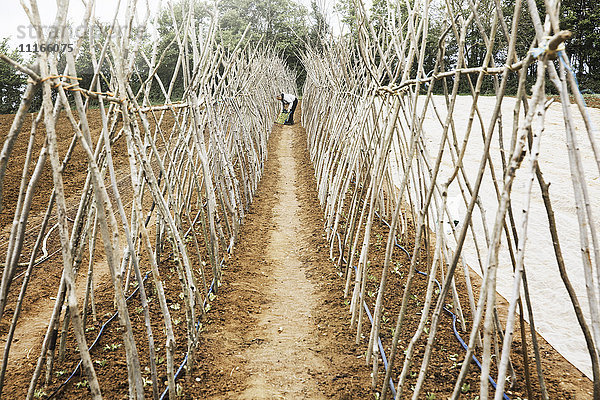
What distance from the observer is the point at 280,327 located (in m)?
3.26

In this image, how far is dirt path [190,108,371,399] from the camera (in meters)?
2.51

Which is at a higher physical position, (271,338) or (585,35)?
(585,35)

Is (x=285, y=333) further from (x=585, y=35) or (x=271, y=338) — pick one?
(x=585, y=35)

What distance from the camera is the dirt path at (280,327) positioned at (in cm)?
251

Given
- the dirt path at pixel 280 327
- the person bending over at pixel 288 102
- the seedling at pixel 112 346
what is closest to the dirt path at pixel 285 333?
the dirt path at pixel 280 327

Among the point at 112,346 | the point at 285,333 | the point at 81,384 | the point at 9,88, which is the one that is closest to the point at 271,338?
the point at 285,333

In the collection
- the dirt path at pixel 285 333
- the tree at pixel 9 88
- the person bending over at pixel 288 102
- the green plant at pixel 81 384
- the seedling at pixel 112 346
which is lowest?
the dirt path at pixel 285 333

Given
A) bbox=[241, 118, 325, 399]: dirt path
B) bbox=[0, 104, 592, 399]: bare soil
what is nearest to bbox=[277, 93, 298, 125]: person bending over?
bbox=[241, 118, 325, 399]: dirt path

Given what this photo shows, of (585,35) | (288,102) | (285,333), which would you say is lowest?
(285,333)

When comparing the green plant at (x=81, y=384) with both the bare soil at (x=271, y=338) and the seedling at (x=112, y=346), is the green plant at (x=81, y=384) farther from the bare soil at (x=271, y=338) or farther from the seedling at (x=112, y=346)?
the seedling at (x=112, y=346)

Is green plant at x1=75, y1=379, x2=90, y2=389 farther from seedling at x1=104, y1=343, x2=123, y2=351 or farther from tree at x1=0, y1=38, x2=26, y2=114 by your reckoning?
tree at x1=0, y1=38, x2=26, y2=114

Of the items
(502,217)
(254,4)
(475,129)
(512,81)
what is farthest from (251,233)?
(254,4)

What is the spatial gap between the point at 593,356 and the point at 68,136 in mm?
12172

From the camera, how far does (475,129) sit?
9195 mm
